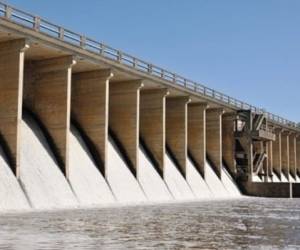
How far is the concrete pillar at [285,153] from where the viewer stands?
244 ft

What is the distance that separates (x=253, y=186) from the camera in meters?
55.0

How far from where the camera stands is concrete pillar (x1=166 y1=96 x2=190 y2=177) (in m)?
46.9

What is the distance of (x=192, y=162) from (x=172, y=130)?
4260mm

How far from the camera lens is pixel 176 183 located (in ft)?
141

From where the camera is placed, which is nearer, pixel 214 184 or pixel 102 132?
pixel 102 132

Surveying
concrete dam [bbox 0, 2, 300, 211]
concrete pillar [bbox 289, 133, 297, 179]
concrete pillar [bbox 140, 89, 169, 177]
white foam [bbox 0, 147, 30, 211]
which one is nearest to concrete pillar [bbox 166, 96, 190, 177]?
concrete dam [bbox 0, 2, 300, 211]

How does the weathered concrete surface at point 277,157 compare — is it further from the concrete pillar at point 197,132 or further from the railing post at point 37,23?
the railing post at point 37,23

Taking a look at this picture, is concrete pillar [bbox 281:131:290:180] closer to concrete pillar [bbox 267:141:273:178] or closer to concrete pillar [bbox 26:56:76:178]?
concrete pillar [bbox 267:141:273:178]

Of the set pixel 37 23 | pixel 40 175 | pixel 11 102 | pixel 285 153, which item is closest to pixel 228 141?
pixel 285 153

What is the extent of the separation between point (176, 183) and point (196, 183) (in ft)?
14.2

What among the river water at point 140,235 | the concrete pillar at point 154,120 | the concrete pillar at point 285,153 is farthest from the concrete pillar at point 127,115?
the concrete pillar at point 285,153

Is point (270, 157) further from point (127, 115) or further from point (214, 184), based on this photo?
point (127, 115)

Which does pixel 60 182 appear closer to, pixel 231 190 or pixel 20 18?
pixel 20 18

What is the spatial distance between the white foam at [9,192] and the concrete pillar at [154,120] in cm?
1895
